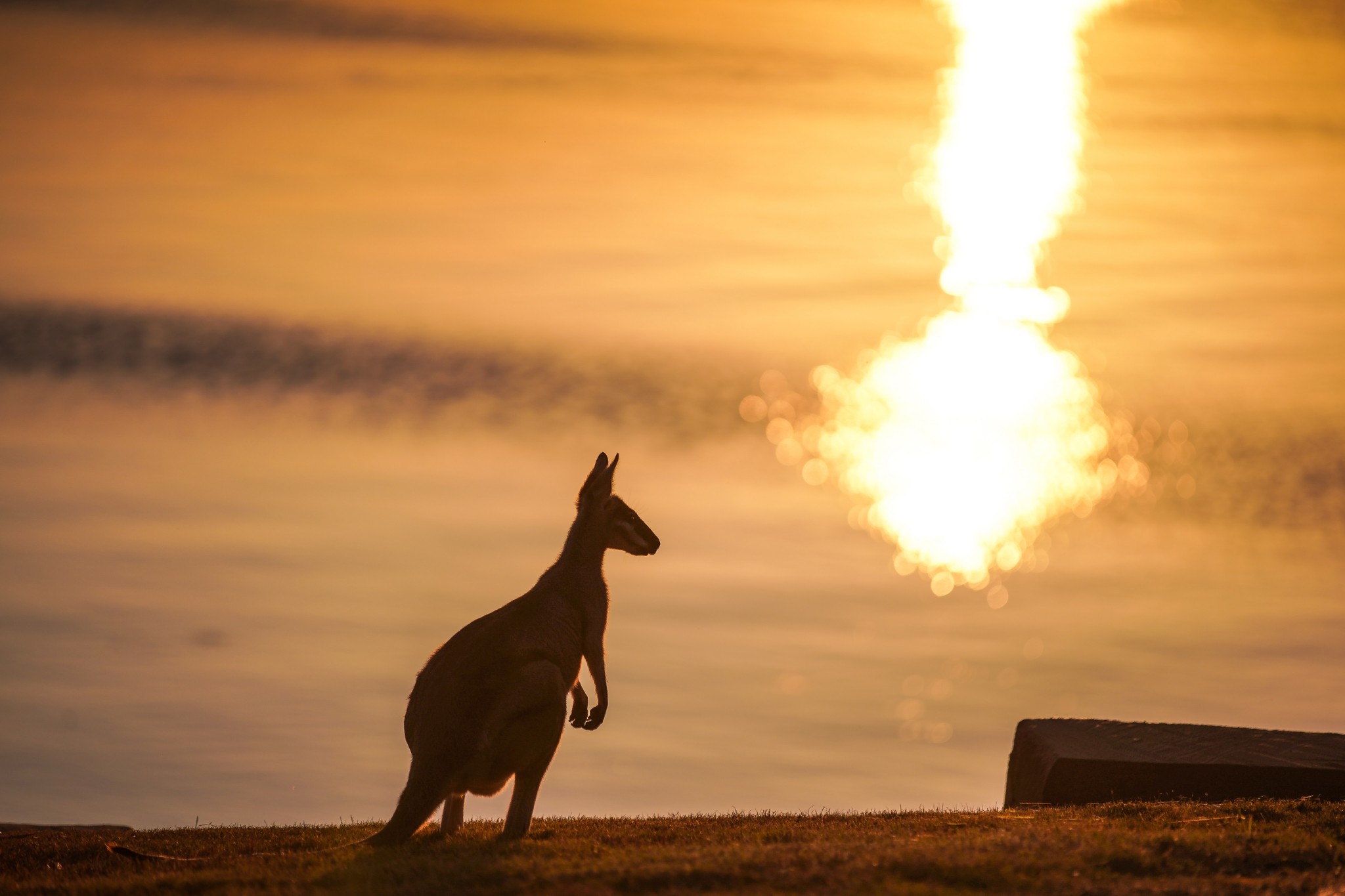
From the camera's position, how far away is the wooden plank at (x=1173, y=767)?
16906 mm

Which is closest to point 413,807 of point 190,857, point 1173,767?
point 190,857

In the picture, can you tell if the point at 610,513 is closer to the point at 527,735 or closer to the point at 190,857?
the point at 527,735

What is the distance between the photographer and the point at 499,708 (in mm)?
13328

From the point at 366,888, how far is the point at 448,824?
9.96 feet

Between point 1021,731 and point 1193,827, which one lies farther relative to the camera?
point 1021,731

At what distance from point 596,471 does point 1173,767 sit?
6.61 meters

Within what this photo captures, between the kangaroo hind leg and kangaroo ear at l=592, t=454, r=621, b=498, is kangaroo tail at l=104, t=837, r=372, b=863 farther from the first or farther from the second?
kangaroo ear at l=592, t=454, r=621, b=498

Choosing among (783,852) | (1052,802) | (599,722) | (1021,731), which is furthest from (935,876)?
(1021,731)

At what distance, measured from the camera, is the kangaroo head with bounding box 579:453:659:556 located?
15742mm

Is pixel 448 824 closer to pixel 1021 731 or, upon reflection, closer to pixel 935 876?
pixel 935 876

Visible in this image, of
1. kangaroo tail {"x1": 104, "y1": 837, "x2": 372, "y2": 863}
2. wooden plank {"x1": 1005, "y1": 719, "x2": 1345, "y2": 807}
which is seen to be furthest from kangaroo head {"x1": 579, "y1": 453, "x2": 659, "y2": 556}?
wooden plank {"x1": 1005, "y1": 719, "x2": 1345, "y2": 807}

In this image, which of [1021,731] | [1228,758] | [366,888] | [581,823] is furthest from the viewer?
Result: [1021,731]

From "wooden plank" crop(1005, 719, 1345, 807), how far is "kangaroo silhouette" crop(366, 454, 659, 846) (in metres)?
5.48

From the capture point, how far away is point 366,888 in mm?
11125
